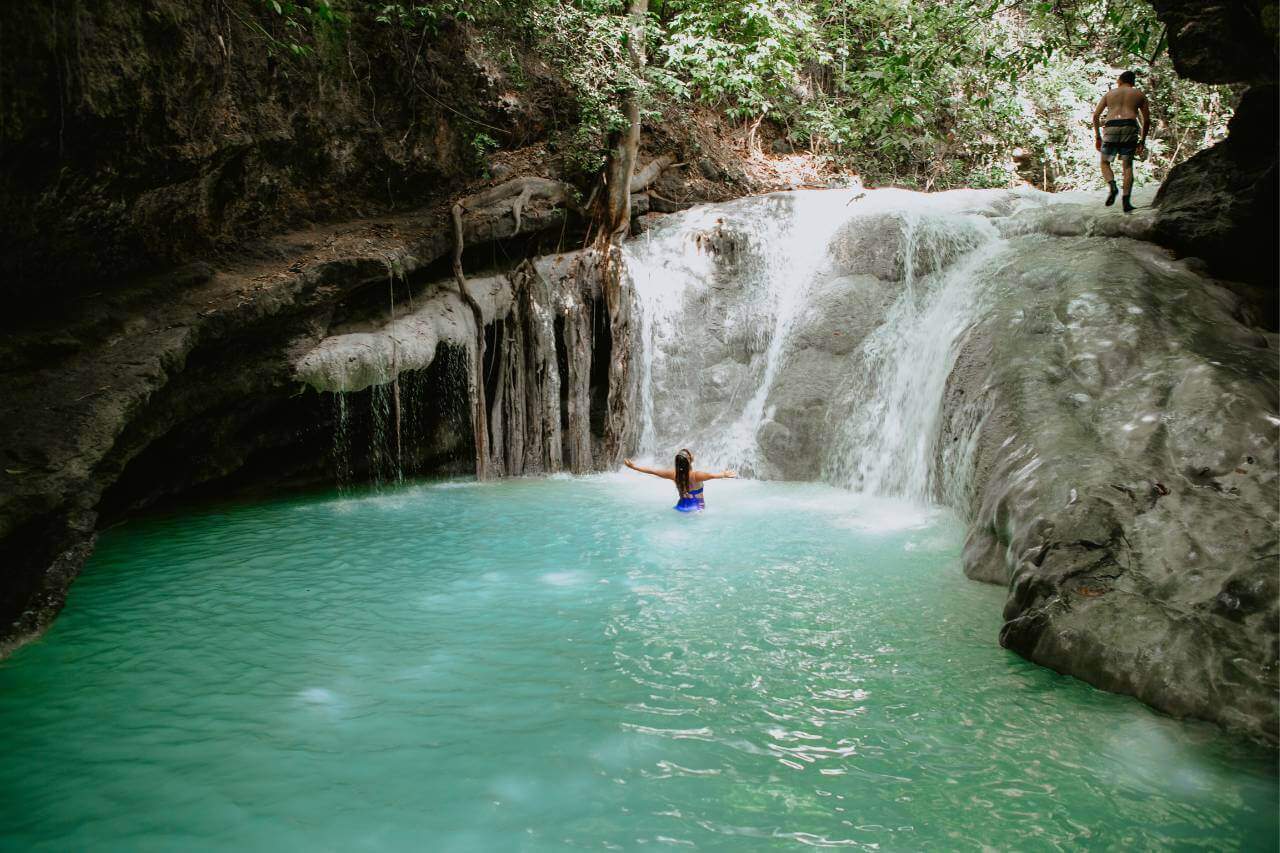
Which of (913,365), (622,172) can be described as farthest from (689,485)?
(622,172)

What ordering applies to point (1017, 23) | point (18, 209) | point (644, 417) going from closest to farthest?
point (18, 209), point (644, 417), point (1017, 23)

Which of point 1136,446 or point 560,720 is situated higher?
point 1136,446

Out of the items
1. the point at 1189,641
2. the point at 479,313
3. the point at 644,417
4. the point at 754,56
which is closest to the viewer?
the point at 1189,641

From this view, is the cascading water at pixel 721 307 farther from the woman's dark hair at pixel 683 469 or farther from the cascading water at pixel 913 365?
the woman's dark hair at pixel 683 469

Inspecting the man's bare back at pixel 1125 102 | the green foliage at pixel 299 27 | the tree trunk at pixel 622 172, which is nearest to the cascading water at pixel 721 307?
the tree trunk at pixel 622 172

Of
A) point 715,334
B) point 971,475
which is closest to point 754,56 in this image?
point 715,334

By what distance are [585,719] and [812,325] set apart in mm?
7983

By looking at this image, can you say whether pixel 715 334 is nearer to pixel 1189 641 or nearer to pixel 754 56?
pixel 754 56

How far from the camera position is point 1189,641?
3859 millimetres

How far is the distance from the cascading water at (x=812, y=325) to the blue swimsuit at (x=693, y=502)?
2263 mm

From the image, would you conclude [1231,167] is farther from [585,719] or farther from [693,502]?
[585,719]

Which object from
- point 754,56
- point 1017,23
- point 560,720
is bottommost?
point 560,720

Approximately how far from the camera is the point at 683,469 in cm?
800

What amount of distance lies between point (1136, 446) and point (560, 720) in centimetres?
429
